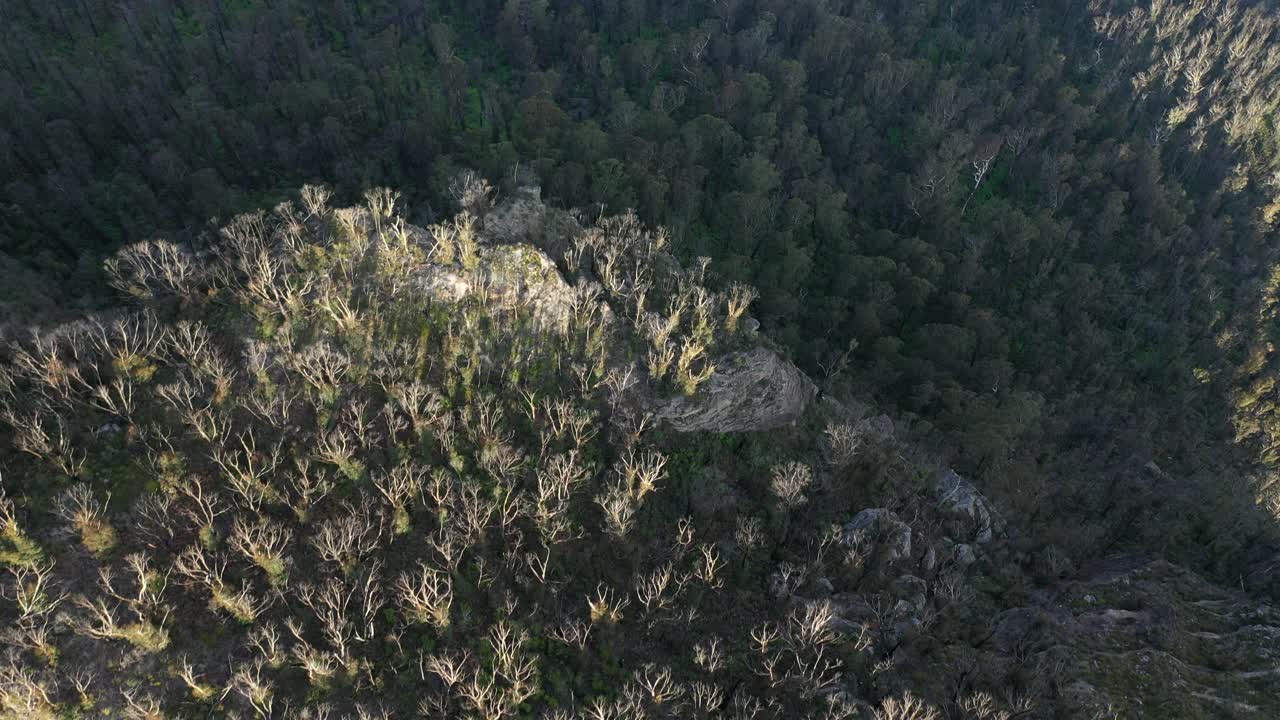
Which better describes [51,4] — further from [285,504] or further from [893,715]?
[893,715]

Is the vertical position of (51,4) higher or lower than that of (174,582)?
higher

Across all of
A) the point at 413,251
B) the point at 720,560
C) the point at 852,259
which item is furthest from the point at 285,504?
the point at 852,259

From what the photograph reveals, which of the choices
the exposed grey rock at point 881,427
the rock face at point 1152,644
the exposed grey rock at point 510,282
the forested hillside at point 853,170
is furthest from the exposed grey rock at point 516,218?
the rock face at point 1152,644

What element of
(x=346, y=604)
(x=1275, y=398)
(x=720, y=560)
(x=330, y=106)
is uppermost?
(x=330, y=106)

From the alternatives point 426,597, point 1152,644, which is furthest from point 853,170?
point 426,597

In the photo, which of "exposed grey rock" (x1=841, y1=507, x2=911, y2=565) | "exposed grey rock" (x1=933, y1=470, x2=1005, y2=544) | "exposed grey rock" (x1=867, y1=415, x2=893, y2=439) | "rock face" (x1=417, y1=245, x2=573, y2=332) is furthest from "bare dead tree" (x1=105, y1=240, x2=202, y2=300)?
"exposed grey rock" (x1=933, y1=470, x2=1005, y2=544)

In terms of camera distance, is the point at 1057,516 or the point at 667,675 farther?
the point at 1057,516

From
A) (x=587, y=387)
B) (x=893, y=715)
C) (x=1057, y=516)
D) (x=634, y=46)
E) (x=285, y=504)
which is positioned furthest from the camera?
(x=634, y=46)
